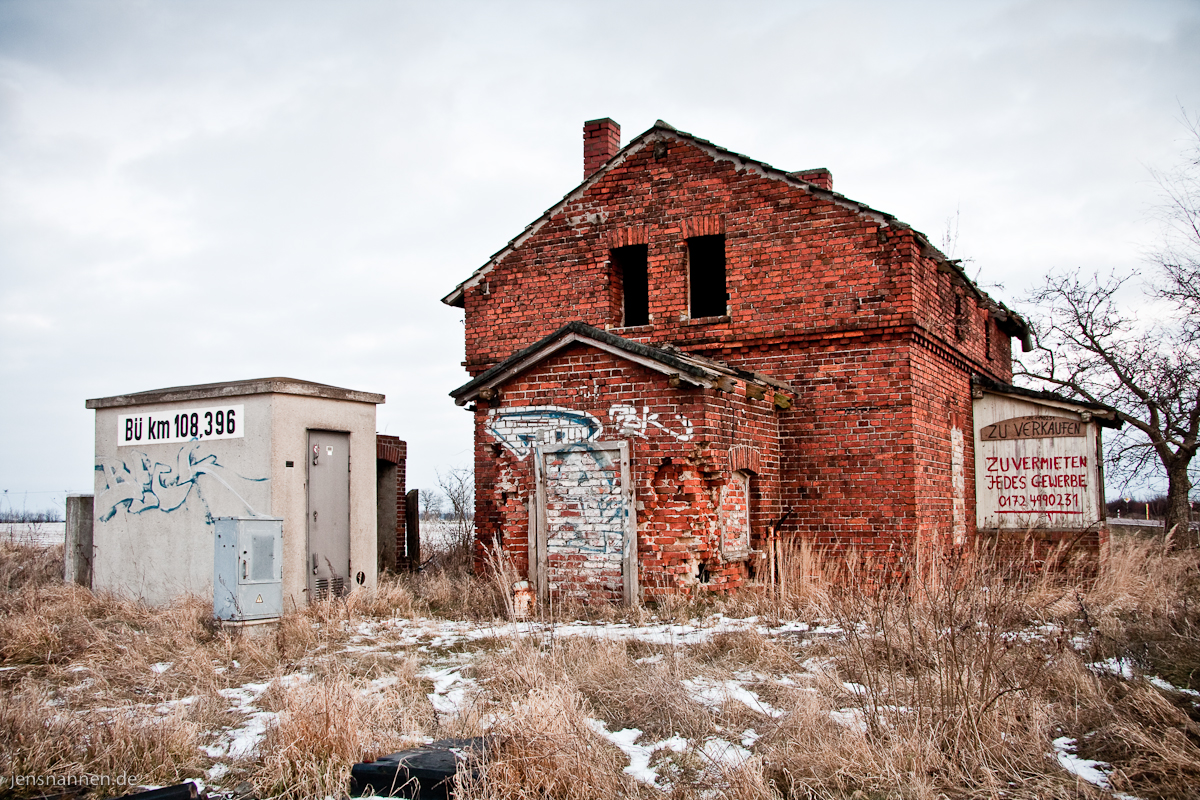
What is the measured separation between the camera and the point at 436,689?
723 centimetres

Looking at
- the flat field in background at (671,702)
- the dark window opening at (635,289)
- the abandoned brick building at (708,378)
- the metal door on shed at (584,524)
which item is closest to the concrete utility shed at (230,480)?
the flat field in background at (671,702)

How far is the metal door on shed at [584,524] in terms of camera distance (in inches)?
430

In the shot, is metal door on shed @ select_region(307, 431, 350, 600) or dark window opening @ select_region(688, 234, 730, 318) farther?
dark window opening @ select_region(688, 234, 730, 318)

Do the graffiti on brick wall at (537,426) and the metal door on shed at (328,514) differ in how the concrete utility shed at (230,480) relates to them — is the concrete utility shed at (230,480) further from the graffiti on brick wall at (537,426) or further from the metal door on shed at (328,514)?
the graffiti on brick wall at (537,426)

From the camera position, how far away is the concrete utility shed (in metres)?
11.1

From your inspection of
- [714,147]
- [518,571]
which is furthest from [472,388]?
[714,147]

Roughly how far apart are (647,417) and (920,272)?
15.7ft

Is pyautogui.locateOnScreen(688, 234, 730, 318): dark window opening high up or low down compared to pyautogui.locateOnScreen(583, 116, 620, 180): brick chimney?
down

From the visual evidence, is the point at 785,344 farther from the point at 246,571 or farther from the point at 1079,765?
the point at 1079,765

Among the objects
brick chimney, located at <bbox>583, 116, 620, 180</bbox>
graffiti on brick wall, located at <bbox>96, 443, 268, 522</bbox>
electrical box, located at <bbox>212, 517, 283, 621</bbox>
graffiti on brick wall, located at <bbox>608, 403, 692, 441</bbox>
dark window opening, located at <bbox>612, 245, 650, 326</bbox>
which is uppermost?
brick chimney, located at <bbox>583, 116, 620, 180</bbox>

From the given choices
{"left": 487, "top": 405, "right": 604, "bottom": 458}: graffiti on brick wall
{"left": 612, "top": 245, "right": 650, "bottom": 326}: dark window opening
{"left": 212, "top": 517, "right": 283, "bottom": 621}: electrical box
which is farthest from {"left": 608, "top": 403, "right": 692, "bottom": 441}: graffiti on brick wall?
{"left": 212, "top": 517, "right": 283, "bottom": 621}: electrical box

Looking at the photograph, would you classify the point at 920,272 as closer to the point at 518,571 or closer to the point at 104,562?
the point at 518,571

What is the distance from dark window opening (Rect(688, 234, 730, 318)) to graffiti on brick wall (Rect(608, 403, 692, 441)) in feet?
15.2

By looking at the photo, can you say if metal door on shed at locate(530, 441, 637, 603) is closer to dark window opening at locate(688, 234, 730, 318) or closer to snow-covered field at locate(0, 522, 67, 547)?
dark window opening at locate(688, 234, 730, 318)
